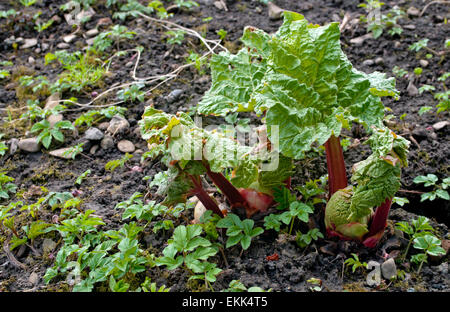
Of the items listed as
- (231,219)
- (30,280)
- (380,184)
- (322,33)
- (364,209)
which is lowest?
(30,280)

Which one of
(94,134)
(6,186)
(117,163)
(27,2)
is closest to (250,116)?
(117,163)

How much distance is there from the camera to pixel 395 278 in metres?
2.15

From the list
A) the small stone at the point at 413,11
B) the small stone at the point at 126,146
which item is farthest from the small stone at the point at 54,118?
the small stone at the point at 413,11

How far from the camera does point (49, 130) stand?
335 centimetres

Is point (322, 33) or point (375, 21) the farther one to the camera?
point (375, 21)

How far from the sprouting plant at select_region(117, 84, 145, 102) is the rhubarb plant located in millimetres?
1300

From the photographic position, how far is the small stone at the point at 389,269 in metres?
2.16

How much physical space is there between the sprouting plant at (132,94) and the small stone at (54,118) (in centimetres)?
47

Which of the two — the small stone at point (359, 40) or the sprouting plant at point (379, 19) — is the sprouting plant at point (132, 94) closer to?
the small stone at point (359, 40)

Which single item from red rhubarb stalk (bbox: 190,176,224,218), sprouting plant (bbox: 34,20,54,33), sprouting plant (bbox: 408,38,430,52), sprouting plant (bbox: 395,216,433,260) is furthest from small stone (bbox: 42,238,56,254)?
sprouting plant (bbox: 408,38,430,52)

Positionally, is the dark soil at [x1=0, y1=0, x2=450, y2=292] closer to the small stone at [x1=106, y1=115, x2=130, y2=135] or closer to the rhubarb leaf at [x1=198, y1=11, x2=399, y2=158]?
the small stone at [x1=106, y1=115, x2=130, y2=135]

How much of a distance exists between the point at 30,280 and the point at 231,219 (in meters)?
1.06

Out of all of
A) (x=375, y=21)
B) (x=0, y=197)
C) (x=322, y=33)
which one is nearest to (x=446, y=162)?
(x=322, y=33)
